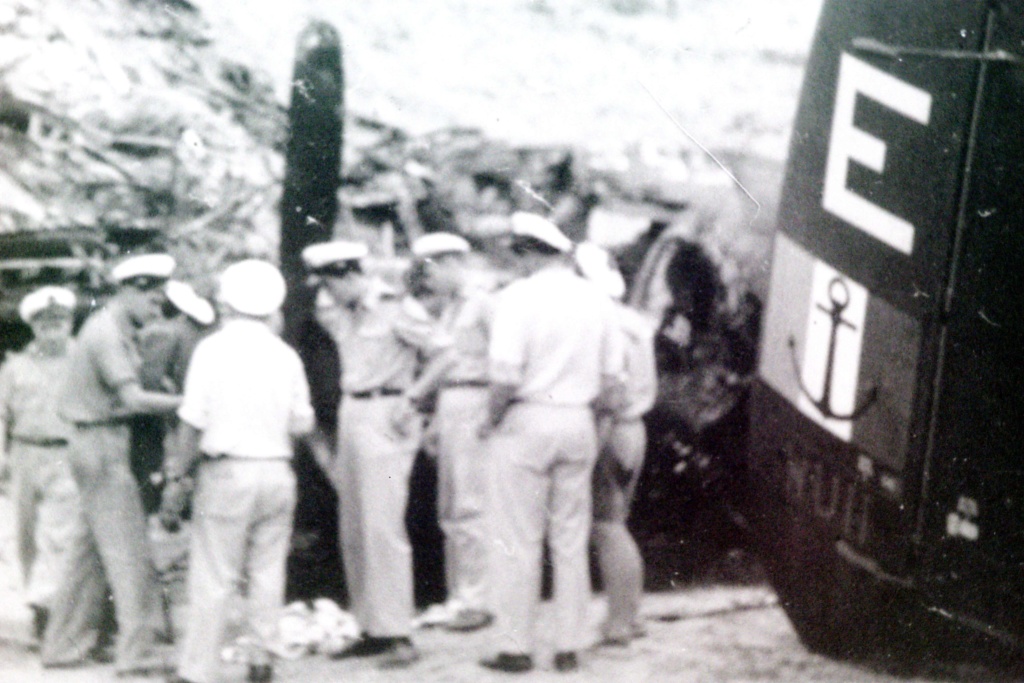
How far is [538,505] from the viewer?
417cm

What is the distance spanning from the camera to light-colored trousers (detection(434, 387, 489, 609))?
4.16 meters

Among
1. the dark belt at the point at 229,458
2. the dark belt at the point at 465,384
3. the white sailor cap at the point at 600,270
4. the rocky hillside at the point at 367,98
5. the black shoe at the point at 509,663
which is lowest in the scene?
the black shoe at the point at 509,663

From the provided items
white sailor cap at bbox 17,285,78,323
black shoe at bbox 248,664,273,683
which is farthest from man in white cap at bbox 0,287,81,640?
black shoe at bbox 248,664,273,683

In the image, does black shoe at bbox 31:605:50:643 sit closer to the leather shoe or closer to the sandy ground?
the sandy ground

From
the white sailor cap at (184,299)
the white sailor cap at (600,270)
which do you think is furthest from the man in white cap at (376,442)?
the white sailor cap at (600,270)

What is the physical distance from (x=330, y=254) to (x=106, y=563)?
114 centimetres

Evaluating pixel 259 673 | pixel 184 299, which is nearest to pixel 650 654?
pixel 259 673

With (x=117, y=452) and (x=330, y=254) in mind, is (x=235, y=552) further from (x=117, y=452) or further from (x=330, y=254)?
(x=330, y=254)

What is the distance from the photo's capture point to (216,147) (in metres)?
4.09

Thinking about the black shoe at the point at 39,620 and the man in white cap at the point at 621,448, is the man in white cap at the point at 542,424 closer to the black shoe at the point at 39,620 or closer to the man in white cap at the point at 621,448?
the man in white cap at the point at 621,448

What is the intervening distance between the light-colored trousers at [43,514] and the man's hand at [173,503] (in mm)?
261

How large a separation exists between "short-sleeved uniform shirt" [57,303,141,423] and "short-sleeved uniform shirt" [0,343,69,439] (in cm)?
4

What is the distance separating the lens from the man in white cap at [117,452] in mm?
4078

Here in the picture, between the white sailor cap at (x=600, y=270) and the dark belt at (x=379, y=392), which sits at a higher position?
the white sailor cap at (x=600, y=270)
